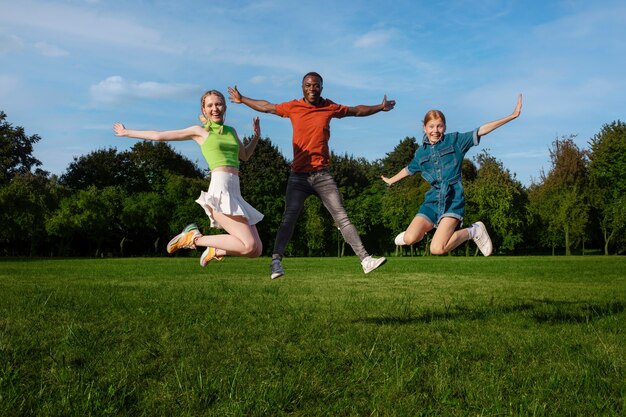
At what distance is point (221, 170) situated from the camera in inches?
342

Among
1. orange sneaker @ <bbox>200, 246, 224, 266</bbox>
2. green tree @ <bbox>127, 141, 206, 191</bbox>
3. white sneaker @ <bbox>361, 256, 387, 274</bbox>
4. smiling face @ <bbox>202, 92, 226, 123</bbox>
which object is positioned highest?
green tree @ <bbox>127, 141, 206, 191</bbox>

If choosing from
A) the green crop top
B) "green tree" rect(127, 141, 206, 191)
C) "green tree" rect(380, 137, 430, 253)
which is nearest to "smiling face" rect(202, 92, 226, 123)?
the green crop top

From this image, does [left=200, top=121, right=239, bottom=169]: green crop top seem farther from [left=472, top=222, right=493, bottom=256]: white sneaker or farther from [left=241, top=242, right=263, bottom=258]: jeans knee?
[left=472, top=222, right=493, bottom=256]: white sneaker

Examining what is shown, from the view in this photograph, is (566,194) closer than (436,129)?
No

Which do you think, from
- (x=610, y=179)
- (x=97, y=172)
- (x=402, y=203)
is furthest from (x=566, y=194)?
(x=97, y=172)

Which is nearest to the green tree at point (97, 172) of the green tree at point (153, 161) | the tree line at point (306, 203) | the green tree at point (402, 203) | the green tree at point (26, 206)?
the tree line at point (306, 203)

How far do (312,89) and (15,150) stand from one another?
73.3m

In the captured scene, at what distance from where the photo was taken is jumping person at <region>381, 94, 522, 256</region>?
888cm

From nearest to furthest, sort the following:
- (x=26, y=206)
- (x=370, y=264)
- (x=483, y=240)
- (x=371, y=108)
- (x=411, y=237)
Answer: (x=370, y=264) < (x=411, y=237) < (x=371, y=108) < (x=483, y=240) < (x=26, y=206)

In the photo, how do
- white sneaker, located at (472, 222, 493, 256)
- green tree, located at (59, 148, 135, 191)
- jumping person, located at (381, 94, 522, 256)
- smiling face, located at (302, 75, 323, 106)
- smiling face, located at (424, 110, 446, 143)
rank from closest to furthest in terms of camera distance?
smiling face, located at (302, 75, 323, 106)
jumping person, located at (381, 94, 522, 256)
smiling face, located at (424, 110, 446, 143)
white sneaker, located at (472, 222, 493, 256)
green tree, located at (59, 148, 135, 191)

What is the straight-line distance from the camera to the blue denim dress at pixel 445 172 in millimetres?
8891

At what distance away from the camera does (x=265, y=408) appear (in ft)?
20.5

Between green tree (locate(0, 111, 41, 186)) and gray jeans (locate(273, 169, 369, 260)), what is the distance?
68.2 m

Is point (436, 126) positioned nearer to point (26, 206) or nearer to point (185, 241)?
point (185, 241)
